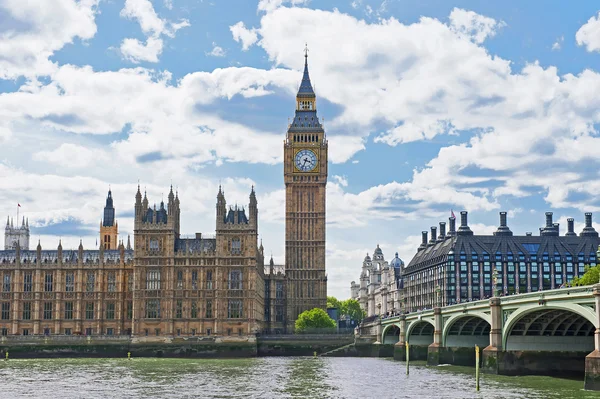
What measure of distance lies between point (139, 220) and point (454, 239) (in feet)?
217

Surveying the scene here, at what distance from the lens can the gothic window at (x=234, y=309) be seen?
153 metres

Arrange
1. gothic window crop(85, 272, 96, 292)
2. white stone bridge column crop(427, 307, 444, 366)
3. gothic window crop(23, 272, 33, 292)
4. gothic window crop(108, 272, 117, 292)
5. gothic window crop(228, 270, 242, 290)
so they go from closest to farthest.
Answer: white stone bridge column crop(427, 307, 444, 366) < gothic window crop(228, 270, 242, 290) < gothic window crop(23, 272, 33, 292) < gothic window crop(85, 272, 96, 292) < gothic window crop(108, 272, 117, 292)

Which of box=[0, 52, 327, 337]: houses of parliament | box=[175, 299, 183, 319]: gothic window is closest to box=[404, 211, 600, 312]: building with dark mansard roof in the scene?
box=[0, 52, 327, 337]: houses of parliament

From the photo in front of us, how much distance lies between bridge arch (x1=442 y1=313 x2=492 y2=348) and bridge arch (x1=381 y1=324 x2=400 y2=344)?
133 ft

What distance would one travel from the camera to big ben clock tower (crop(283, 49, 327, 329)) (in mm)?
179375

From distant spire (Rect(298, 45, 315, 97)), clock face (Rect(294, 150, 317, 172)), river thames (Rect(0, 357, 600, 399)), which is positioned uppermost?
distant spire (Rect(298, 45, 315, 97))

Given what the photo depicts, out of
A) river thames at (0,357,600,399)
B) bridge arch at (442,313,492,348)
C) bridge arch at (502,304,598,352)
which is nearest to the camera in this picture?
river thames at (0,357,600,399)

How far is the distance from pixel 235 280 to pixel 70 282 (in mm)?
28896

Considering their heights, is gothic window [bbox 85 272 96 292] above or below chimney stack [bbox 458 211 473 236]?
below

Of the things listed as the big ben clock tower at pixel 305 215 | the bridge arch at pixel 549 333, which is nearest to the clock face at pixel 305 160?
the big ben clock tower at pixel 305 215

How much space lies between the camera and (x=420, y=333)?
13388 centimetres

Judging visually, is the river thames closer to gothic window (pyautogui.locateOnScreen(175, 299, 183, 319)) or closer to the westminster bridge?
the westminster bridge

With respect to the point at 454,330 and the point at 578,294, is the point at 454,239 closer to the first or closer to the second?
the point at 454,330

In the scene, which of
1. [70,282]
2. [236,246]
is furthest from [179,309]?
[70,282]
